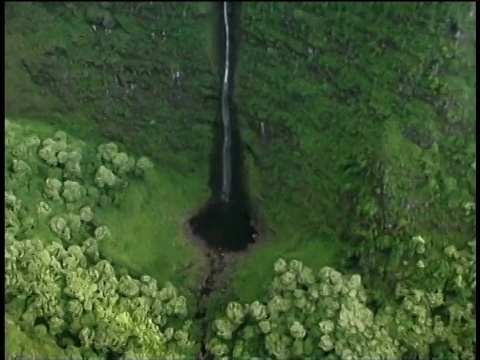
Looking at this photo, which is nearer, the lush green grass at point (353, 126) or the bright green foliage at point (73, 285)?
the bright green foliage at point (73, 285)

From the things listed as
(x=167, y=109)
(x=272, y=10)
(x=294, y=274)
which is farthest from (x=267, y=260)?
(x=272, y=10)

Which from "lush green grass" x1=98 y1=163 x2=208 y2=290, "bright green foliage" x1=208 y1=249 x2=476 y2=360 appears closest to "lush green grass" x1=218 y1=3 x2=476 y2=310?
"bright green foliage" x1=208 y1=249 x2=476 y2=360

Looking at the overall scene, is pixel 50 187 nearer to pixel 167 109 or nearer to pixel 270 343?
pixel 167 109

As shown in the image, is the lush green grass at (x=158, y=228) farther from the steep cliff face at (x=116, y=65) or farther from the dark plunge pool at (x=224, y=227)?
the steep cliff face at (x=116, y=65)

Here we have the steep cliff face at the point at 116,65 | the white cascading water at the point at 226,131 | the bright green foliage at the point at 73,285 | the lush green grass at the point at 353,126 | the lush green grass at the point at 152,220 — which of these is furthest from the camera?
the white cascading water at the point at 226,131

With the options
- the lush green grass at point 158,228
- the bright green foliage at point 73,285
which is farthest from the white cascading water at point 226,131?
the bright green foliage at point 73,285

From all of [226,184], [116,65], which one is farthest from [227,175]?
[116,65]
